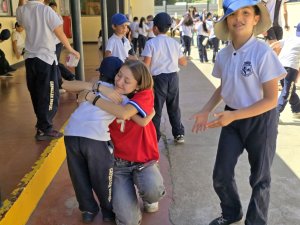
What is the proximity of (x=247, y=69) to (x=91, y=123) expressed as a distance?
1149mm

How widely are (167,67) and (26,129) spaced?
1.86 m

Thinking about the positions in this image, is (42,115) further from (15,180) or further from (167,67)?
(167,67)

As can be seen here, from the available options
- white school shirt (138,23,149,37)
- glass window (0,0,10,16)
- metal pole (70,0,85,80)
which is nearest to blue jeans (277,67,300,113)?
metal pole (70,0,85,80)

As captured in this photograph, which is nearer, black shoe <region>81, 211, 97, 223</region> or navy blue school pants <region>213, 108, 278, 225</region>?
navy blue school pants <region>213, 108, 278, 225</region>

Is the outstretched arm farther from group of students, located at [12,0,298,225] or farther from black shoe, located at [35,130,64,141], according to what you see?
black shoe, located at [35,130,64,141]

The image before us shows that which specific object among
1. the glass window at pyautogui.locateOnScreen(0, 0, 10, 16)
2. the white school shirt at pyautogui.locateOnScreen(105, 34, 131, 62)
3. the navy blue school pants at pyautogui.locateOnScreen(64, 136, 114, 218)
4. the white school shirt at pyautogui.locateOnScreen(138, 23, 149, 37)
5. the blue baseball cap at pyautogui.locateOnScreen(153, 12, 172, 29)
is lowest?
the navy blue school pants at pyautogui.locateOnScreen(64, 136, 114, 218)

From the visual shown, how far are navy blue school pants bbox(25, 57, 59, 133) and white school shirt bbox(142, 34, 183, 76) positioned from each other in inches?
43.3

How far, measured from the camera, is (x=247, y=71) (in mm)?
2385

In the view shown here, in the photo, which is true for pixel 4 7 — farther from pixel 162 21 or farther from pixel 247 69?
pixel 247 69

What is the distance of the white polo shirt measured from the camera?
4.04 meters

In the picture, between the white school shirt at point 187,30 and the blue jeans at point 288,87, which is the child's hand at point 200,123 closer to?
the blue jeans at point 288,87

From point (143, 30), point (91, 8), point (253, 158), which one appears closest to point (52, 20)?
point (253, 158)

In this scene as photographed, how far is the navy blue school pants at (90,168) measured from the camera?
2768mm

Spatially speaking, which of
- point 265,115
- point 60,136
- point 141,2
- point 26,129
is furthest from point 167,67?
point 141,2
